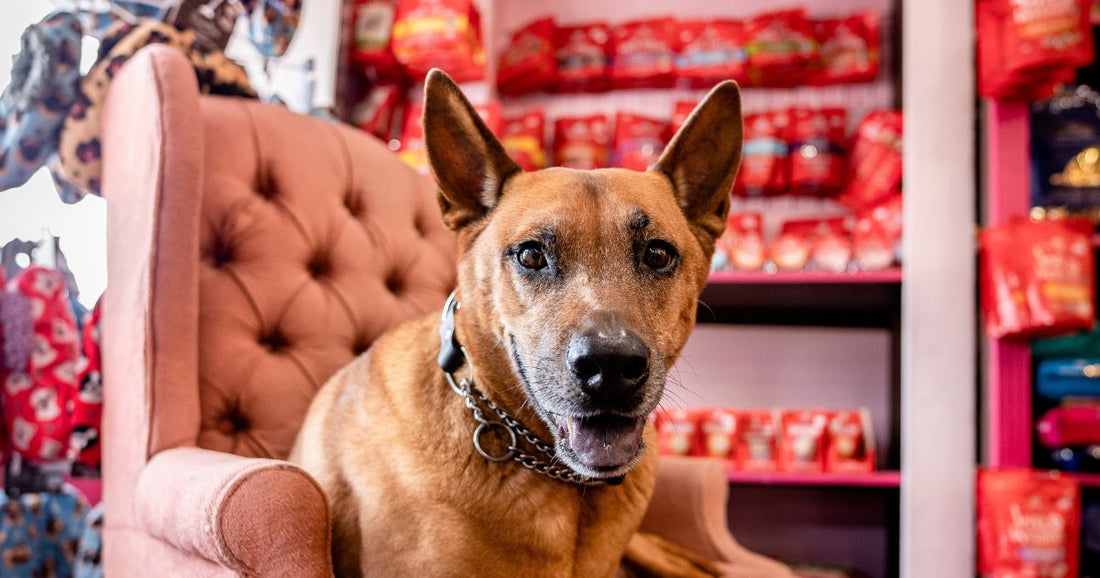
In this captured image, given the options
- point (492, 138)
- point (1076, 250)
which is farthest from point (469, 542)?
point (1076, 250)

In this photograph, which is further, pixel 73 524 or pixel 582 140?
pixel 582 140

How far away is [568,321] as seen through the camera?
1069mm

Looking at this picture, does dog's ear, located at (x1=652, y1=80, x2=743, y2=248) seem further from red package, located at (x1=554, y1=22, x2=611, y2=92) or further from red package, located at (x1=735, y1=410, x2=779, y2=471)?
red package, located at (x1=554, y1=22, x2=611, y2=92)

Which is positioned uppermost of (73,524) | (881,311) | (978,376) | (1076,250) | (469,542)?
(1076,250)

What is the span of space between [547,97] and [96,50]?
6.89 ft

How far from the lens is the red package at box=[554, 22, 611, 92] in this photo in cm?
332

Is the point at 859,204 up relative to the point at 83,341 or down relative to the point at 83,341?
up

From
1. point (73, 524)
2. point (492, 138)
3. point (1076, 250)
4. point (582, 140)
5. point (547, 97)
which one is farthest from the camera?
point (547, 97)

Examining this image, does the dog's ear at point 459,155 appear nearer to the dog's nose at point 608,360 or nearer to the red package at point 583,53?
the dog's nose at point 608,360

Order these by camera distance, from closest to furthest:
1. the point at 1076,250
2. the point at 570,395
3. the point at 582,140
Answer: the point at 570,395 < the point at 1076,250 < the point at 582,140

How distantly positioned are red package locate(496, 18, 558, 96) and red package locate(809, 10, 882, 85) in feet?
3.60

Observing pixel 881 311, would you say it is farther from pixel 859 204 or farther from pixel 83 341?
pixel 83 341

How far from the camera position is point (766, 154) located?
3123 millimetres

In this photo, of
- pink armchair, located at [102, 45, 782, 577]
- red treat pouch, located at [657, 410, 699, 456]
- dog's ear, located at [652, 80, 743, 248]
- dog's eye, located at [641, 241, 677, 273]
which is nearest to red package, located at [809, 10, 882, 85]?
red treat pouch, located at [657, 410, 699, 456]
